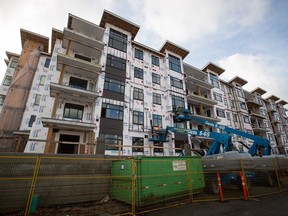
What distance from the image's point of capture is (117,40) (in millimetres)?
21922

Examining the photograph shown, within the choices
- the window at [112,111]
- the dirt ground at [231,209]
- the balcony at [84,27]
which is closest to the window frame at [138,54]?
the balcony at [84,27]

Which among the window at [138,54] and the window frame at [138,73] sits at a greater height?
the window at [138,54]

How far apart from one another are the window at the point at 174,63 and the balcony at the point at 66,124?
55.1 ft

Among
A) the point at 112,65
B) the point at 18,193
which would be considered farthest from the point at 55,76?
the point at 18,193

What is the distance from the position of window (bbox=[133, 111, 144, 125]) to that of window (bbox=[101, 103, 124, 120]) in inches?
70.3

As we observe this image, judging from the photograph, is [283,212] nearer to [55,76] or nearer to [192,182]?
[192,182]

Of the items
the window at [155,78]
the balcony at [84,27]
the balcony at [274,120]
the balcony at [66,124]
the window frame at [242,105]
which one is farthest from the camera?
the balcony at [274,120]

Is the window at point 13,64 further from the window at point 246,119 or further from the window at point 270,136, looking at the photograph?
the window at point 270,136

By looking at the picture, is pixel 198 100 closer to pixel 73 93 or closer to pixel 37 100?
pixel 73 93

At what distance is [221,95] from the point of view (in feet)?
107

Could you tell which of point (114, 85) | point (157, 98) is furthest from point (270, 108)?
point (114, 85)

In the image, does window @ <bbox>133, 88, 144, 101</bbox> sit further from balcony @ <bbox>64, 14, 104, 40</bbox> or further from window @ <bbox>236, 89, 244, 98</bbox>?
window @ <bbox>236, 89, 244, 98</bbox>

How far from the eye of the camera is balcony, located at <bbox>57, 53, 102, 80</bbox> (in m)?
17.3

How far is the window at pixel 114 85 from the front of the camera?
18.9m
